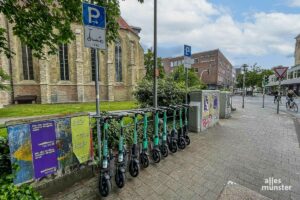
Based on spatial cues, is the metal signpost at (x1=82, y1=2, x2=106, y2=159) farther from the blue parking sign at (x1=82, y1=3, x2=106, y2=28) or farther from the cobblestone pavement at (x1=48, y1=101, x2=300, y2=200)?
the cobblestone pavement at (x1=48, y1=101, x2=300, y2=200)

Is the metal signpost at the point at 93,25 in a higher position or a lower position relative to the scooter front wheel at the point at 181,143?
higher

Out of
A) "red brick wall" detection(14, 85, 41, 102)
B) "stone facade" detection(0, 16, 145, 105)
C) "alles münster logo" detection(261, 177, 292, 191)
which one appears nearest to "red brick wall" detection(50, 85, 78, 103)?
"stone facade" detection(0, 16, 145, 105)

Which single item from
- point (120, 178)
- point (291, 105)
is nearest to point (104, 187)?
point (120, 178)

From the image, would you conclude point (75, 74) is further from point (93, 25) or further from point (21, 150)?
point (21, 150)

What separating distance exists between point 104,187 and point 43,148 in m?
1.13

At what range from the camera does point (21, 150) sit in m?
2.36

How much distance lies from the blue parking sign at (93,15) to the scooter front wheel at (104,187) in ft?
8.43

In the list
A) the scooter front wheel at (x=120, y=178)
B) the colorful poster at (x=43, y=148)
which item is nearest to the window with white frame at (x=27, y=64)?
the colorful poster at (x=43, y=148)

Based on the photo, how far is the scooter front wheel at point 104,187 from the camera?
2.63 m

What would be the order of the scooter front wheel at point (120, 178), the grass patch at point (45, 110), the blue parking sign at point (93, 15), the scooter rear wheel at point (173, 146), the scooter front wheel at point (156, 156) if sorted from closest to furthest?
1. the blue parking sign at point (93, 15)
2. the scooter front wheel at point (120, 178)
3. the scooter front wheel at point (156, 156)
4. the scooter rear wheel at point (173, 146)
5. the grass patch at point (45, 110)

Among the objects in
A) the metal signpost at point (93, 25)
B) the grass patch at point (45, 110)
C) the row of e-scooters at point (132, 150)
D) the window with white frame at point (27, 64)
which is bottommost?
the grass patch at point (45, 110)

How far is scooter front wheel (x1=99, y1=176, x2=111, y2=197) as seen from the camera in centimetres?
263

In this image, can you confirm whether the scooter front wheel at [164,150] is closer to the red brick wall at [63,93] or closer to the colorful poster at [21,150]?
the colorful poster at [21,150]

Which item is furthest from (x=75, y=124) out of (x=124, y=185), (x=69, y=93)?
(x=69, y=93)
